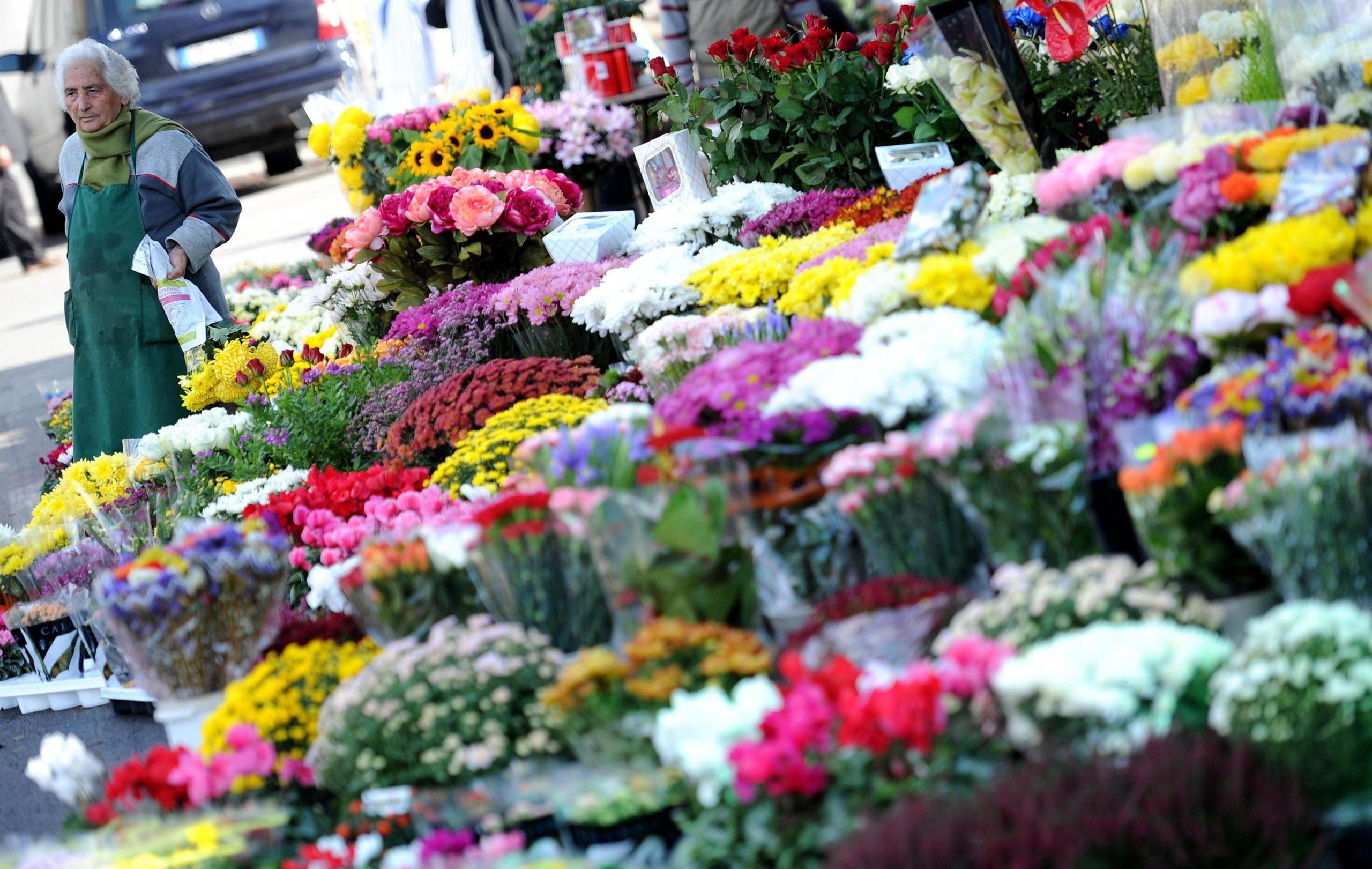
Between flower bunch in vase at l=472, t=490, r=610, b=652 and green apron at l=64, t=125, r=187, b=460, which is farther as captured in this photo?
green apron at l=64, t=125, r=187, b=460

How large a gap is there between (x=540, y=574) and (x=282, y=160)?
585 inches

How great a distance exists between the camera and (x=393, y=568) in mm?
2570

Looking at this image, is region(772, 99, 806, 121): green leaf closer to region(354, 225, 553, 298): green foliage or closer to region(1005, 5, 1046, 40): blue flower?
region(1005, 5, 1046, 40): blue flower

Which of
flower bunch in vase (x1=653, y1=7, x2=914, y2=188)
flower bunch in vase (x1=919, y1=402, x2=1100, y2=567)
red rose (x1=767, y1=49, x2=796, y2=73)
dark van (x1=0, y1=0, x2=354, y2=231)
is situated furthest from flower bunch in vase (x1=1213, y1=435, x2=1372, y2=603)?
dark van (x1=0, y1=0, x2=354, y2=231)

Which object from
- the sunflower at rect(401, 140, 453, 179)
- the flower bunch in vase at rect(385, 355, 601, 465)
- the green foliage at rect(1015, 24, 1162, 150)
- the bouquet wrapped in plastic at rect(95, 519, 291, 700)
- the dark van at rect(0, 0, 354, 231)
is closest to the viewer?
the bouquet wrapped in plastic at rect(95, 519, 291, 700)

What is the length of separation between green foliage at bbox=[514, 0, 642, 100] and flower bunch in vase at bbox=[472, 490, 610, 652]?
7164 mm

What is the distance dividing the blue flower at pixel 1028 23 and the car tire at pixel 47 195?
1264 centimetres

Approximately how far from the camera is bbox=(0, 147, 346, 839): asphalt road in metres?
3.70

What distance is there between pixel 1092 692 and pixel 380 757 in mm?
1139

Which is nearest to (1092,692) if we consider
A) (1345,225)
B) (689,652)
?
(689,652)

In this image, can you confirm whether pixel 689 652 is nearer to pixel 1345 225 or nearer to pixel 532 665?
pixel 532 665

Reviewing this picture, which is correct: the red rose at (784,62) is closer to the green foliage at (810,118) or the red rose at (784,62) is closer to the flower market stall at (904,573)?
the green foliage at (810,118)

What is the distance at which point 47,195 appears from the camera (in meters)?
15.5

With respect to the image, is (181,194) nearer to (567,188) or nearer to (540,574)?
(567,188)
